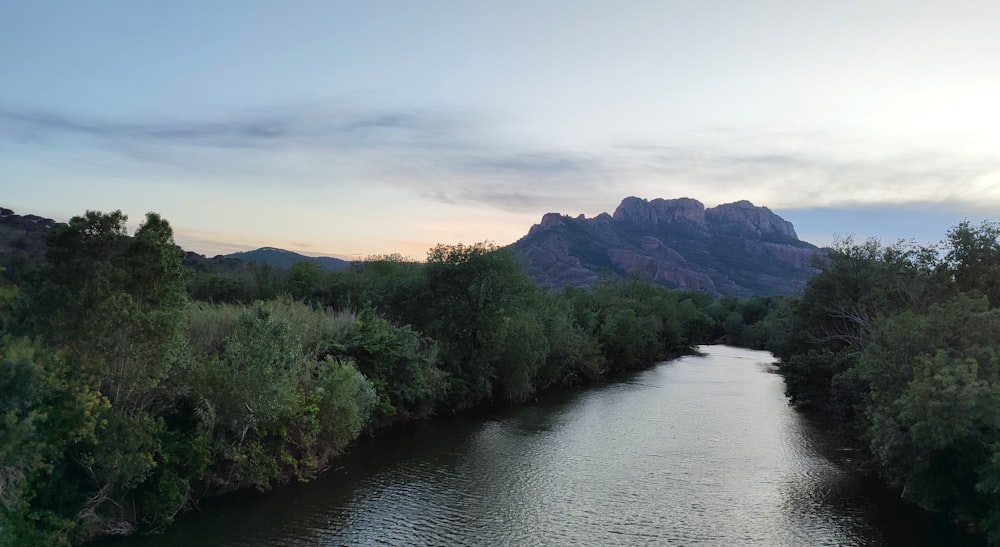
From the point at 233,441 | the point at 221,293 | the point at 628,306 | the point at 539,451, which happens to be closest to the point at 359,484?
the point at 233,441

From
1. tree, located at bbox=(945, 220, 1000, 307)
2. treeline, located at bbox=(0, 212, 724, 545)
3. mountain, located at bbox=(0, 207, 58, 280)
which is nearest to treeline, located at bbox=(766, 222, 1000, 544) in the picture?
tree, located at bbox=(945, 220, 1000, 307)

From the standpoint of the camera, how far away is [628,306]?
3883 inches

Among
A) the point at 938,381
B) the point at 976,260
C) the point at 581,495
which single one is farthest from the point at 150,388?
the point at 976,260

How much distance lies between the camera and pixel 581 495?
26.2 m

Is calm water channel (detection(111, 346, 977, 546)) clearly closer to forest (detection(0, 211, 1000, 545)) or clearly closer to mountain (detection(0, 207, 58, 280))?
forest (detection(0, 211, 1000, 545))

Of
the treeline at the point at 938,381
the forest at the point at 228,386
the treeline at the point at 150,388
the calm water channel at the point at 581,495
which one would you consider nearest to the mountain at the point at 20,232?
the forest at the point at 228,386

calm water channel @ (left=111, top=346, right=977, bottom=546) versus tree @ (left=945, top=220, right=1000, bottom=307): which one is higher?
tree @ (left=945, top=220, right=1000, bottom=307)

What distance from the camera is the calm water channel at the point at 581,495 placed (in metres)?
21.7

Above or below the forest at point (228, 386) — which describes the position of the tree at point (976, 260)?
above

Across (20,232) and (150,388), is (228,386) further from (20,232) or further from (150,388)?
(20,232)

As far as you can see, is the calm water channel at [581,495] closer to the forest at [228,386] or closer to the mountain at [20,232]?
the forest at [228,386]

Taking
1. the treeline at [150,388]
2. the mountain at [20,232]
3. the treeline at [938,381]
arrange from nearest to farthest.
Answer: the treeline at [150,388] → the treeline at [938,381] → the mountain at [20,232]

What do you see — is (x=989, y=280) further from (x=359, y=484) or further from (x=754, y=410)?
(x=359, y=484)

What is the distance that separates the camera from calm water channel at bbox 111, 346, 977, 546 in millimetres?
21719
